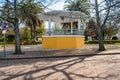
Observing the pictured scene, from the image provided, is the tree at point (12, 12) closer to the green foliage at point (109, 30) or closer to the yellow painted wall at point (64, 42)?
the yellow painted wall at point (64, 42)

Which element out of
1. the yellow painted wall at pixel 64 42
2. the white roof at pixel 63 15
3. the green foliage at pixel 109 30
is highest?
the white roof at pixel 63 15

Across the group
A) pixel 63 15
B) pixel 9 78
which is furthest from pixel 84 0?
pixel 9 78

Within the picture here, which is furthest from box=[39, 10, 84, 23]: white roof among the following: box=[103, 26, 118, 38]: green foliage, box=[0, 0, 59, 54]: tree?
box=[103, 26, 118, 38]: green foliage

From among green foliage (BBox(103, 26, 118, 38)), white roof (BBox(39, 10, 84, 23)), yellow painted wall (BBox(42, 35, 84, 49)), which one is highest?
white roof (BBox(39, 10, 84, 23))

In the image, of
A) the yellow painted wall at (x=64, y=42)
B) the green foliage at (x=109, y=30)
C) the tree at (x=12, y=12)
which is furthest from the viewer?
the green foliage at (x=109, y=30)

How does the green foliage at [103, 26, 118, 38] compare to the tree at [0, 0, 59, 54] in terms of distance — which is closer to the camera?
the tree at [0, 0, 59, 54]

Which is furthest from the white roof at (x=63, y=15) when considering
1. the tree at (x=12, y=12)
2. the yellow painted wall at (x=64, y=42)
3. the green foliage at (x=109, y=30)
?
the green foliage at (x=109, y=30)

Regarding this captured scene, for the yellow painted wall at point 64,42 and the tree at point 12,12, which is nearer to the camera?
the tree at point 12,12

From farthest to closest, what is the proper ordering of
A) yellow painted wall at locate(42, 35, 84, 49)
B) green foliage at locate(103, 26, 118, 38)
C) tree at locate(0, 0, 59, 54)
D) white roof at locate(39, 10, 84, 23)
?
green foliage at locate(103, 26, 118, 38) < white roof at locate(39, 10, 84, 23) < yellow painted wall at locate(42, 35, 84, 49) < tree at locate(0, 0, 59, 54)

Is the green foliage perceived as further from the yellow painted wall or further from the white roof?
the yellow painted wall

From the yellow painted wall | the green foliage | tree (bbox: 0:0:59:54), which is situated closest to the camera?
tree (bbox: 0:0:59:54)

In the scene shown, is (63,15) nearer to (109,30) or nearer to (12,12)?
(12,12)

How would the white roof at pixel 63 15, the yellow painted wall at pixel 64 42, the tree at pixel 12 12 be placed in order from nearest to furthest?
1. the tree at pixel 12 12
2. the yellow painted wall at pixel 64 42
3. the white roof at pixel 63 15

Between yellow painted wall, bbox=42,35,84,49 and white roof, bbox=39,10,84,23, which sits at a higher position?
white roof, bbox=39,10,84,23
